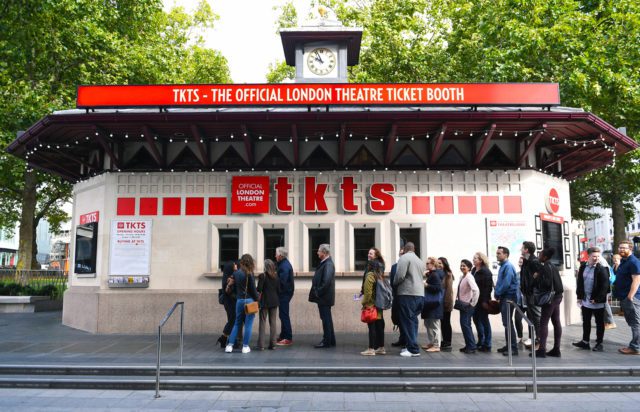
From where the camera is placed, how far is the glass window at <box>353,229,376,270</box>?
12.5 m

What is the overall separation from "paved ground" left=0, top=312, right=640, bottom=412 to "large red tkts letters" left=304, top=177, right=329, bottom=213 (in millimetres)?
3107

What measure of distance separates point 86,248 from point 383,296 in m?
8.49

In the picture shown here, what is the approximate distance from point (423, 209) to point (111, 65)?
1583 cm

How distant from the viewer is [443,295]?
32.2 ft

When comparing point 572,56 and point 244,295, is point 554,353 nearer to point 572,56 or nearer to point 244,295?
point 244,295

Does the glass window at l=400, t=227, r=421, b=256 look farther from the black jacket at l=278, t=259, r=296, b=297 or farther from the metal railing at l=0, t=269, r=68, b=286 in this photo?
the metal railing at l=0, t=269, r=68, b=286

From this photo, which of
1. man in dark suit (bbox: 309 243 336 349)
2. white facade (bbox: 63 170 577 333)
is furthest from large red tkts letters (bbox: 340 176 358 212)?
man in dark suit (bbox: 309 243 336 349)

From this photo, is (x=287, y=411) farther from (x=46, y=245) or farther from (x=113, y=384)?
(x=46, y=245)

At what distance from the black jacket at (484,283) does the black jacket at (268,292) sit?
400cm

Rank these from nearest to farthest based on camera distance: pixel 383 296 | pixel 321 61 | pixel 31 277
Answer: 1. pixel 383 296
2. pixel 321 61
3. pixel 31 277

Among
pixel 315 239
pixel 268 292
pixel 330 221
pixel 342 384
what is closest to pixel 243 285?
pixel 268 292

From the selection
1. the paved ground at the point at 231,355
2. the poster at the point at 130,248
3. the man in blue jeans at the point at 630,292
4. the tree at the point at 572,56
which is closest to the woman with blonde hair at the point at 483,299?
the paved ground at the point at 231,355

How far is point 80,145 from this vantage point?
13.0m

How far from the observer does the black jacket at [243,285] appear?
9.62m
